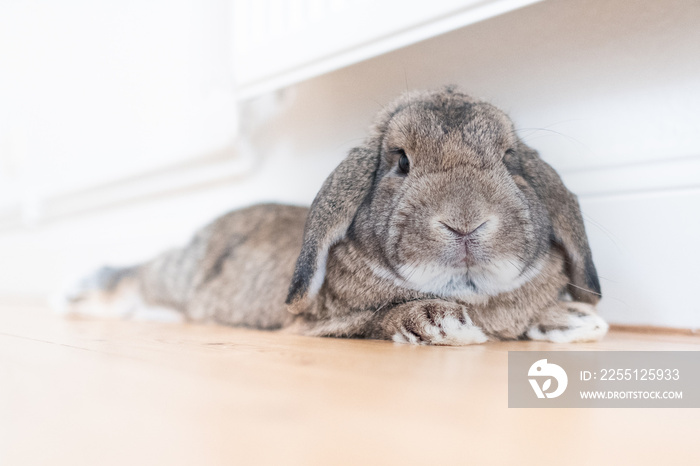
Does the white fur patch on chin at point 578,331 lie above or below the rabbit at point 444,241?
below

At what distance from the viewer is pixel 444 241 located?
106cm

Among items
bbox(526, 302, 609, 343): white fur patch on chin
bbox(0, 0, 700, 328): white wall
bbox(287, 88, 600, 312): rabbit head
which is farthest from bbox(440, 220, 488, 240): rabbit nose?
bbox(0, 0, 700, 328): white wall

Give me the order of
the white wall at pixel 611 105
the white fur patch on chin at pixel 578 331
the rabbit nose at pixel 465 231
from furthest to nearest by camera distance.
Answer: the white wall at pixel 611 105, the white fur patch on chin at pixel 578 331, the rabbit nose at pixel 465 231

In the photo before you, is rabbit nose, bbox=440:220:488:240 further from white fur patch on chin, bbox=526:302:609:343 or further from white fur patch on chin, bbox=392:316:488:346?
white fur patch on chin, bbox=526:302:609:343

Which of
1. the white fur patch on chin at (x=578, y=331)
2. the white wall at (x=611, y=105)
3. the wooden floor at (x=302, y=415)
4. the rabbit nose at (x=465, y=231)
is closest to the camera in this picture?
the wooden floor at (x=302, y=415)

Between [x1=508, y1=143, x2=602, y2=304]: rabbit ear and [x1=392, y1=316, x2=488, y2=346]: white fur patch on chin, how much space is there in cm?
30

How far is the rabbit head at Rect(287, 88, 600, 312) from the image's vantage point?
108cm

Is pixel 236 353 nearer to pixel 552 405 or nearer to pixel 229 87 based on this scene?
pixel 552 405

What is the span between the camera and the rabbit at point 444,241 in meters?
1.09

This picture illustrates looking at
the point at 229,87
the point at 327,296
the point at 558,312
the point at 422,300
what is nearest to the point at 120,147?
the point at 229,87

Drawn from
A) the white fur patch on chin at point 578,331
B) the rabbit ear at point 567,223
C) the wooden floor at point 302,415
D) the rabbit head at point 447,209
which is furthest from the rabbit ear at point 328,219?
the white fur patch on chin at point 578,331

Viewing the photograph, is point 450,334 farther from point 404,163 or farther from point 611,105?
point 611,105

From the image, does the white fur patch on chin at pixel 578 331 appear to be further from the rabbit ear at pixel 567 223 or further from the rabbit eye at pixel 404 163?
the rabbit eye at pixel 404 163

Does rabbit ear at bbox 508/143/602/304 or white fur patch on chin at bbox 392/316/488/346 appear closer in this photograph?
white fur patch on chin at bbox 392/316/488/346
